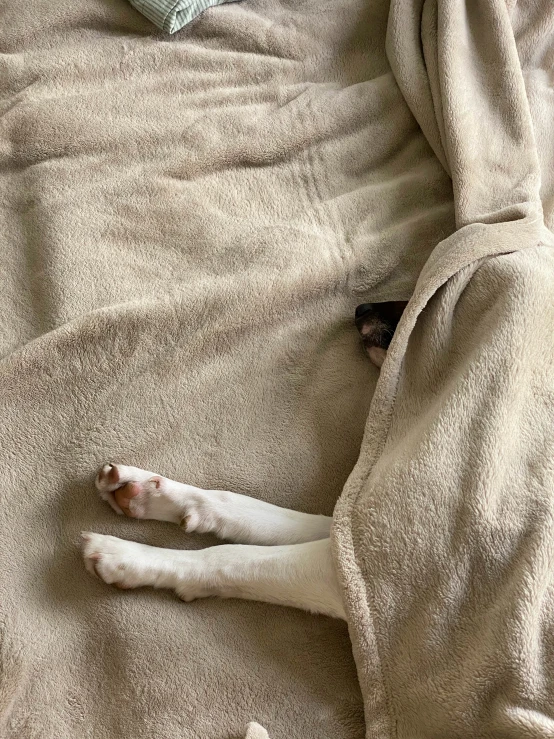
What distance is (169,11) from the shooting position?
157 centimetres

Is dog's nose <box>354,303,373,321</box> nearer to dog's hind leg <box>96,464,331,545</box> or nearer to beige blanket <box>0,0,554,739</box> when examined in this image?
beige blanket <box>0,0,554,739</box>

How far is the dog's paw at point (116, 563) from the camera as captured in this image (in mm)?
1153

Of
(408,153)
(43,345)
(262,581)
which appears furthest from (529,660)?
(408,153)

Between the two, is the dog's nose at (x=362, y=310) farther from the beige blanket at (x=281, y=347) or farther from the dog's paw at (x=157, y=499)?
the dog's paw at (x=157, y=499)

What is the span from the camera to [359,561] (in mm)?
1100

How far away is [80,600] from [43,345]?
44 centimetres

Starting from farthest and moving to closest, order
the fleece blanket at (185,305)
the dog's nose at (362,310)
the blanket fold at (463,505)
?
1. the dog's nose at (362,310)
2. the fleece blanket at (185,305)
3. the blanket fold at (463,505)

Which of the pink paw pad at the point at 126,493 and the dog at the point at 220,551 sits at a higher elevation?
the pink paw pad at the point at 126,493

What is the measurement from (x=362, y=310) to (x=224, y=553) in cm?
53

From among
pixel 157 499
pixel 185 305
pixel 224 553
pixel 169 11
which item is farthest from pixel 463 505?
pixel 169 11

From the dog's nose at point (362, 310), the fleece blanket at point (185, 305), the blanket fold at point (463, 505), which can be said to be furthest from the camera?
the dog's nose at point (362, 310)

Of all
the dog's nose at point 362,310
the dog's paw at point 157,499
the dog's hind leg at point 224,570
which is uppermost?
the dog's nose at point 362,310

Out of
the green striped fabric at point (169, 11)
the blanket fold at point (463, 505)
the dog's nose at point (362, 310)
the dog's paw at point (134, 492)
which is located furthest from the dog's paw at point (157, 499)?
the green striped fabric at point (169, 11)

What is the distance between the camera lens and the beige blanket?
1079mm
